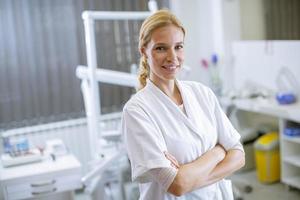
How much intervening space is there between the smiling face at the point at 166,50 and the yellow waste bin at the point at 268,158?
249 centimetres

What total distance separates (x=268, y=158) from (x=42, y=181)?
2.12 m

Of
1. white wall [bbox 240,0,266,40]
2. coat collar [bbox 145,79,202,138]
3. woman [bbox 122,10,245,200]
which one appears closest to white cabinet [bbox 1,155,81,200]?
woman [bbox 122,10,245,200]

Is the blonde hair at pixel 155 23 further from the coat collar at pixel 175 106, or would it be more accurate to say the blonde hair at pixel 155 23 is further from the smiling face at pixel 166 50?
the coat collar at pixel 175 106

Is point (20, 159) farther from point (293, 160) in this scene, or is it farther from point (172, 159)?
point (293, 160)

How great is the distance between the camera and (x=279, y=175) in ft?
12.0

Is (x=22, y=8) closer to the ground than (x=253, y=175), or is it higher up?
higher up

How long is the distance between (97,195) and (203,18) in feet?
8.05

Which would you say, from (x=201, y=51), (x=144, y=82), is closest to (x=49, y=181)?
(x=144, y=82)

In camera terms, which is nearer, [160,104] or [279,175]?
[160,104]

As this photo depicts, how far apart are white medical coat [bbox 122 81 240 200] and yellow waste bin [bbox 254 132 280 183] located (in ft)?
7.42

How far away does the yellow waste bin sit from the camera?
3539 millimetres

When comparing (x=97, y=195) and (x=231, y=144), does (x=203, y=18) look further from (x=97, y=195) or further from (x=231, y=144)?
(x=231, y=144)

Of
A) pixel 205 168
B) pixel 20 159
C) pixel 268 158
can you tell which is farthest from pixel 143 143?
pixel 268 158

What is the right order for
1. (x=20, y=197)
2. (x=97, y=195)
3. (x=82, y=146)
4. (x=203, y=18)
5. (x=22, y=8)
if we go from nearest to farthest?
(x=20, y=197)
(x=97, y=195)
(x=22, y=8)
(x=82, y=146)
(x=203, y=18)
